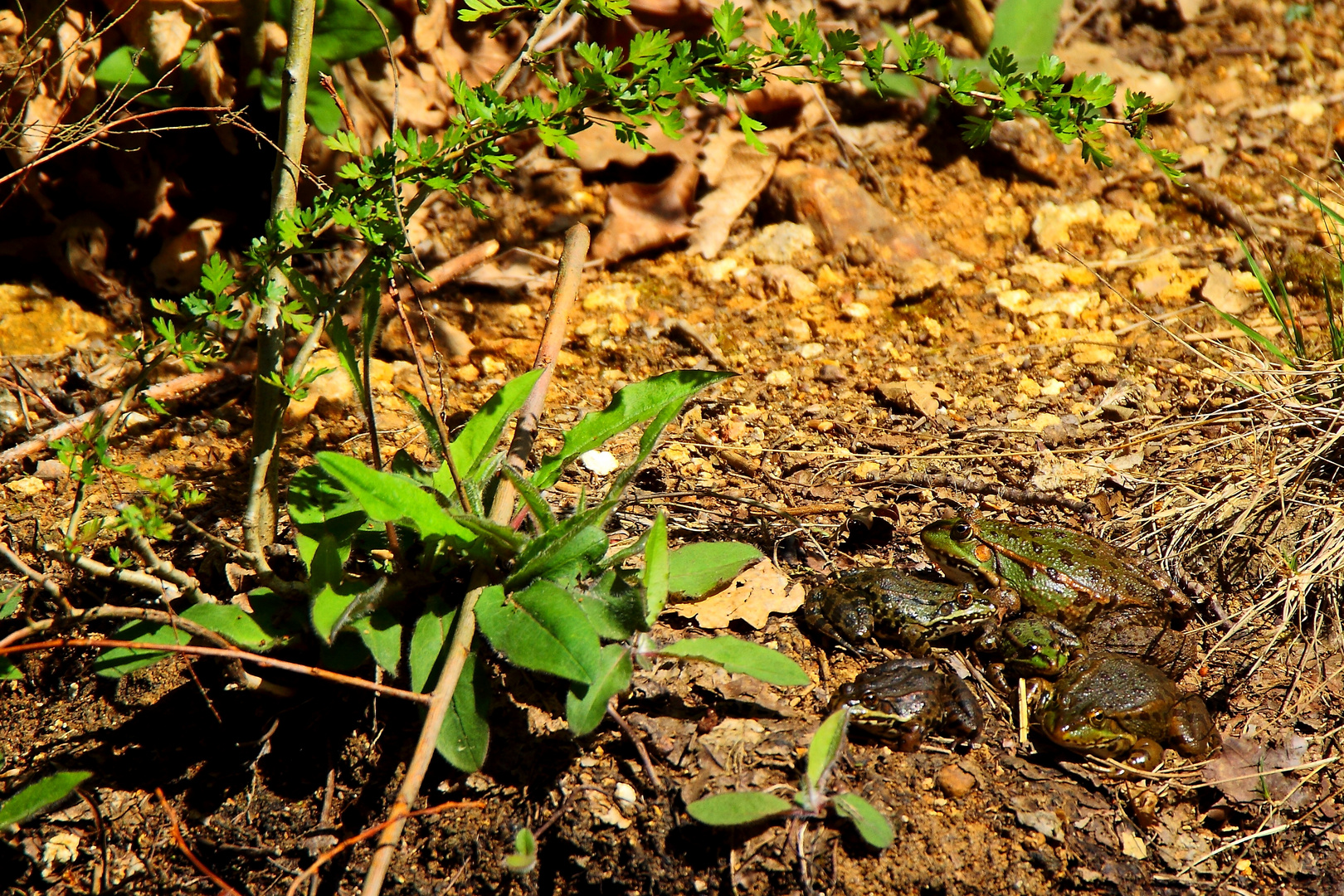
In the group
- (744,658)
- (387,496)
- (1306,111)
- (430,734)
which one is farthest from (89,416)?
(1306,111)

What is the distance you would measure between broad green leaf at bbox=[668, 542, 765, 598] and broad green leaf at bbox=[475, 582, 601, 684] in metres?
0.32

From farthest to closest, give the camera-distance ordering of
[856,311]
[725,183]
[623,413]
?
1. [725,183]
2. [856,311]
3. [623,413]

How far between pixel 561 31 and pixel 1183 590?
278cm

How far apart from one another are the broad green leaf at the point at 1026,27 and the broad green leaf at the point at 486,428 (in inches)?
126

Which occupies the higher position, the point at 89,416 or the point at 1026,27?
the point at 1026,27

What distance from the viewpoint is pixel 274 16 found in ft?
9.50

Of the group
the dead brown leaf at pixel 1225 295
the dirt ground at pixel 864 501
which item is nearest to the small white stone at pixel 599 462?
the dirt ground at pixel 864 501

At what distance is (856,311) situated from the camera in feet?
11.8

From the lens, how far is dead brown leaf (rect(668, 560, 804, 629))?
2.43 meters

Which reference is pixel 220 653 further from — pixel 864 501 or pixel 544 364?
pixel 864 501

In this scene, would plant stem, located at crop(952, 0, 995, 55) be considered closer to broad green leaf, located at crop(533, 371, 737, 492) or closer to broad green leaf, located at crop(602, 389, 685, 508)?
broad green leaf, located at crop(533, 371, 737, 492)

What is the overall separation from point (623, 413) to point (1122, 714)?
1404 millimetres

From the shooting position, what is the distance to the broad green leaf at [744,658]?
1.98m

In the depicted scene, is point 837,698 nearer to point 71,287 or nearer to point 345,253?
point 345,253
